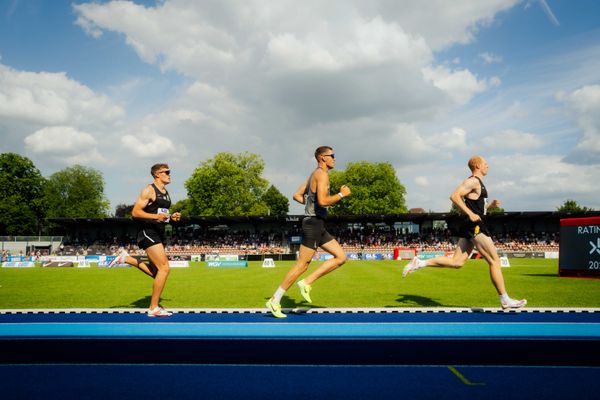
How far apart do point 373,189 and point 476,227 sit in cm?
5829

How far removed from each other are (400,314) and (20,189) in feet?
240

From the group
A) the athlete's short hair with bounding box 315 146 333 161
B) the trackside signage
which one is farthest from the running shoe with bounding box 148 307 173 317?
the trackside signage

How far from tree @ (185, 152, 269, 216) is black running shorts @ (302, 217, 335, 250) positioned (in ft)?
176

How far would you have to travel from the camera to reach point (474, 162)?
6473 millimetres

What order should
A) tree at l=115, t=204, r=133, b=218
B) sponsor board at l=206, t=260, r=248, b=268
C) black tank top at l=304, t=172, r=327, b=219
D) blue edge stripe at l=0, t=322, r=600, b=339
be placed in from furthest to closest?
tree at l=115, t=204, r=133, b=218 → sponsor board at l=206, t=260, r=248, b=268 → black tank top at l=304, t=172, r=327, b=219 → blue edge stripe at l=0, t=322, r=600, b=339

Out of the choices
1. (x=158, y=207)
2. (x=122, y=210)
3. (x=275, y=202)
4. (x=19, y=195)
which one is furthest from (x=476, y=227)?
(x=122, y=210)

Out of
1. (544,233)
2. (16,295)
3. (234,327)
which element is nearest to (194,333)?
(234,327)

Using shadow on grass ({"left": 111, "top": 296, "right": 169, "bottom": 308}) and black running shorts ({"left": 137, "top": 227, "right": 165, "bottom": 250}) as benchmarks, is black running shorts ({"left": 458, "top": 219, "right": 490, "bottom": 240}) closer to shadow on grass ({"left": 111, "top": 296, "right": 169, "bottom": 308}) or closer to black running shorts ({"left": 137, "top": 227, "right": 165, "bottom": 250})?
black running shorts ({"left": 137, "top": 227, "right": 165, "bottom": 250})

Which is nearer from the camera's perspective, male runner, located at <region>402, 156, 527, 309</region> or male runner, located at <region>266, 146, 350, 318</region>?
male runner, located at <region>266, 146, 350, 318</region>

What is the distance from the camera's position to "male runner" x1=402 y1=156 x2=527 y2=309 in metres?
6.14

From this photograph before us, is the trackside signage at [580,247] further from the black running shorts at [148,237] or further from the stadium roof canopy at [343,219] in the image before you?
the stadium roof canopy at [343,219]

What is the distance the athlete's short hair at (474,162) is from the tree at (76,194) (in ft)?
263

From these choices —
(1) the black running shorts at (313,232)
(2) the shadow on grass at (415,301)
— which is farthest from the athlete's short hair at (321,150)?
(2) the shadow on grass at (415,301)

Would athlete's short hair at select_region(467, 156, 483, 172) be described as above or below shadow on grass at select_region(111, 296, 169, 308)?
above
